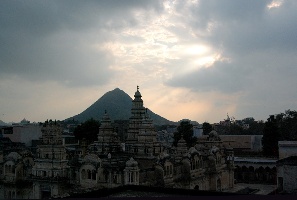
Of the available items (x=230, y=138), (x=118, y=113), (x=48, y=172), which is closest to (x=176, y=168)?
(x=48, y=172)

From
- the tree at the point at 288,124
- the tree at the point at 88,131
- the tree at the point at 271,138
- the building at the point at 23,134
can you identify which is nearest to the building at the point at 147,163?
the tree at the point at 271,138

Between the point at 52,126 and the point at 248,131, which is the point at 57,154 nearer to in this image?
the point at 52,126

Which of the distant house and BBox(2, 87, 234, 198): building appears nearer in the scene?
BBox(2, 87, 234, 198): building

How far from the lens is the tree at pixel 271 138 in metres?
53.5

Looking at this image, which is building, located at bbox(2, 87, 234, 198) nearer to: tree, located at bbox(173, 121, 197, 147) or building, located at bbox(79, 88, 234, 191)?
building, located at bbox(79, 88, 234, 191)

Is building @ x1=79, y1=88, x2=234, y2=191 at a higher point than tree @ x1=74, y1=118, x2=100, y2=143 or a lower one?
lower

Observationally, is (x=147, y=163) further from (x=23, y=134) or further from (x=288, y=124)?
(x=288, y=124)

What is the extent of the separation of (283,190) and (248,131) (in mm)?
55406

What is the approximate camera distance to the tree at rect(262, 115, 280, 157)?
5347 cm

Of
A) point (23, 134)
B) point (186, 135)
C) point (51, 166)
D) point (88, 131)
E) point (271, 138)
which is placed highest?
point (88, 131)


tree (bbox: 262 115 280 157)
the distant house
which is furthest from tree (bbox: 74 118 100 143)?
tree (bbox: 262 115 280 157)

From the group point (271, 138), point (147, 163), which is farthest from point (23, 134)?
point (271, 138)

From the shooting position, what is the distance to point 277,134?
53.5 m

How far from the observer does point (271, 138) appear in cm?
5412
